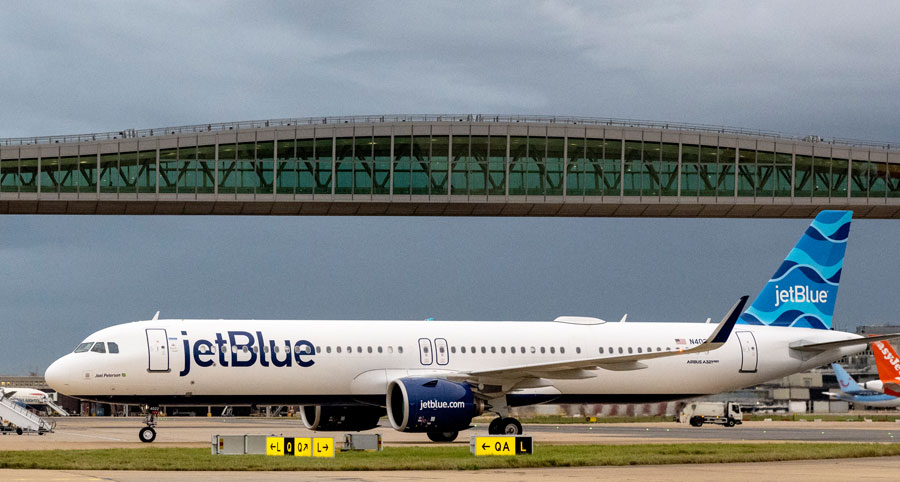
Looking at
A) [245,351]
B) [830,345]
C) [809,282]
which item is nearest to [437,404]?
[245,351]

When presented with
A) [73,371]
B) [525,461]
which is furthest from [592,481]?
[73,371]

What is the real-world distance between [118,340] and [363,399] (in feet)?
23.7

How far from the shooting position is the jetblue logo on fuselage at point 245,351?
3366 centimetres

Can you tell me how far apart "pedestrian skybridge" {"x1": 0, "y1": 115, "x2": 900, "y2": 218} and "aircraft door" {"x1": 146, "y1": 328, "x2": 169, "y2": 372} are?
27599 millimetres

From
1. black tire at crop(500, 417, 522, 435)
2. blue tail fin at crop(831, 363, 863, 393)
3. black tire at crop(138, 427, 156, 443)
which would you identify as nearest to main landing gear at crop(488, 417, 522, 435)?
black tire at crop(500, 417, 522, 435)

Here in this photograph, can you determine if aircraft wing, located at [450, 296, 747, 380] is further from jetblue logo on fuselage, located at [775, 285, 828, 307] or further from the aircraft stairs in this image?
the aircraft stairs

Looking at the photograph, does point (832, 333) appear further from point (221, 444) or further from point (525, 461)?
point (221, 444)

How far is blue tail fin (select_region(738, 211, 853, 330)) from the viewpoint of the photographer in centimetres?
4128

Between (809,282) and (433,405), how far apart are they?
1610cm

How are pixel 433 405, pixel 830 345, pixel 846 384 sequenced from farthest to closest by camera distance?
pixel 846 384, pixel 830 345, pixel 433 405

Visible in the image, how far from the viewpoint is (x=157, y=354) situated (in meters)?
33.3

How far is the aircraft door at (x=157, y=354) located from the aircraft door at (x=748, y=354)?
729 inches

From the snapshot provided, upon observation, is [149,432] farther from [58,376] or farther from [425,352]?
[425,352]

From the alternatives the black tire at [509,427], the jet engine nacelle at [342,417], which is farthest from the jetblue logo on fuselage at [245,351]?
the black tire at [509,427]
